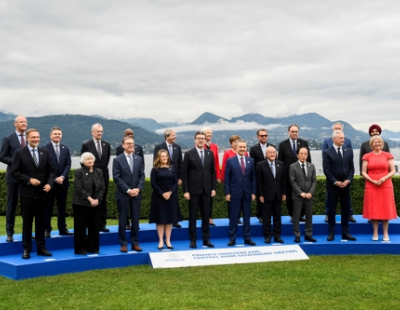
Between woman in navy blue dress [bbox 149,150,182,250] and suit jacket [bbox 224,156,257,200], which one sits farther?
suit jacket [bbox 224,156,257,200]

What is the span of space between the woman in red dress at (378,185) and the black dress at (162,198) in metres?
3.43

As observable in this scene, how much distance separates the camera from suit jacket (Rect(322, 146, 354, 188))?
8.27 m

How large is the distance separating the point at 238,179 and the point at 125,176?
195 centimetres

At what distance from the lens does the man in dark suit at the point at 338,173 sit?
8.26 metres

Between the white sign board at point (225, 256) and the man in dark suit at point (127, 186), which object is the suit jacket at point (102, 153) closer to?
the man in dark suit at point (127, 186)

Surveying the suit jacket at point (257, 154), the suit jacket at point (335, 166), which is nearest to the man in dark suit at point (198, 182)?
the suit jacket at point (257, 154)

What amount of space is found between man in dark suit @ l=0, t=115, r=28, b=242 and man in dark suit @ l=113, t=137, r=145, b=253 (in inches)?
62.2

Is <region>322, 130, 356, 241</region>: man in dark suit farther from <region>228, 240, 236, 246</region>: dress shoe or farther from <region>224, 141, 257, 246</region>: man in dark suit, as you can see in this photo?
<region>228, 240, 236, 246</region>: dress shoe

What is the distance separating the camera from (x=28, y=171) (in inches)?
275

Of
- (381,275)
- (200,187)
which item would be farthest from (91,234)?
(381,275)

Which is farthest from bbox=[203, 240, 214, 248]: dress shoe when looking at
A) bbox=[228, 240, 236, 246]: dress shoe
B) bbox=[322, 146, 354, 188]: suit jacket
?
bbox=[322, 146, 354, 188]: suit jacket

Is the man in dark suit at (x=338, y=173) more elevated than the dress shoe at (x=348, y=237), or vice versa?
the man in dark suit at (x=338, y=173)

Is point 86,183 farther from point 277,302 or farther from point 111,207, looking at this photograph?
point 111,207

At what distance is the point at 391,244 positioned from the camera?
26.1 ft
